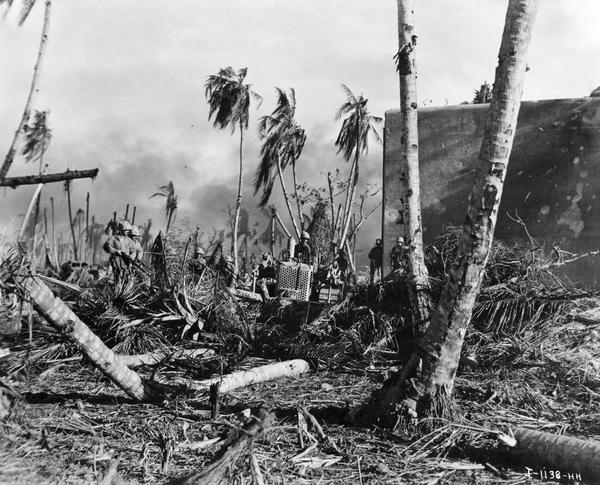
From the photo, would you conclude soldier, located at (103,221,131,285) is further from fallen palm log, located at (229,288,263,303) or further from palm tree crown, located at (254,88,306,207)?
palm tree crown, located at (254,88,306,207)

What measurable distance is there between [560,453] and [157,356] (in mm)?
4764

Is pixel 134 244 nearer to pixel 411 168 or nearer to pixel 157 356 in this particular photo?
pixel 157 356

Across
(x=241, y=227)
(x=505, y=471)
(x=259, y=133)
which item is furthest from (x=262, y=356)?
(x=241, y=227)

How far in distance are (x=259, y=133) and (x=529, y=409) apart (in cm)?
2311

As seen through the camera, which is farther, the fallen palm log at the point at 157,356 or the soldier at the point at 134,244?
the soldier at the point at 134,244

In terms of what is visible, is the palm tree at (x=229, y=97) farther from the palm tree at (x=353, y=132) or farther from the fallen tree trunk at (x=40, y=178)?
the fallen tree trunk at (x=40, y=178)

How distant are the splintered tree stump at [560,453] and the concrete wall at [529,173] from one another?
5.78m

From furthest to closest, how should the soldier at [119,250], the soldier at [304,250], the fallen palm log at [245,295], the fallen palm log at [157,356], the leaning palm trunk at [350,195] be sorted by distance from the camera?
the leaning palm trunk at [350,195], the soldier at [304,250], the fallen palm log at [245,295], the soldier at [119,250], the fallen palm log at [157,356]

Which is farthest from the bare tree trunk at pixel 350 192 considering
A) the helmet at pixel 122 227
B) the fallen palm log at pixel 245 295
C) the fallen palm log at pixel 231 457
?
the fallen palm log at pixel 231 457

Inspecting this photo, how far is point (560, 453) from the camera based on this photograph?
3764 millimetres

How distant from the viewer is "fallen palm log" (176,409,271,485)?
3.21 metres

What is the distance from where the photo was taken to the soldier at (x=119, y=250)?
769cm

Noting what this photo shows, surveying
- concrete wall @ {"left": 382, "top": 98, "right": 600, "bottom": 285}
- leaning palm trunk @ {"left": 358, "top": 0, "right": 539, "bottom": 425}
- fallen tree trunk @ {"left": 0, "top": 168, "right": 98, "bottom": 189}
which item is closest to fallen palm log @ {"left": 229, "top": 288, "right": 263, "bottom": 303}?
concrete wall @ {"left": 382, "top": 98, "right": 600, "bottom": 285}

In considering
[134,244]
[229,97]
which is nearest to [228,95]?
[229,97]
